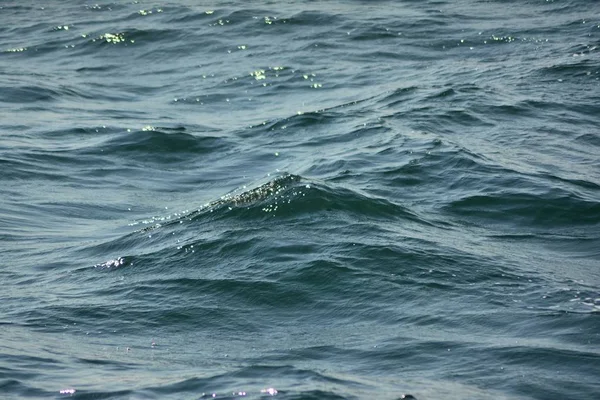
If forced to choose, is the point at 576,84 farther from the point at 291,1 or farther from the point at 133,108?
the point at 291,1

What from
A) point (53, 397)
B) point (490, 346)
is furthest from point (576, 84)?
point (53, 397)

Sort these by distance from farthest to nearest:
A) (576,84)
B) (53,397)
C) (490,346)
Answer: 1. (576,84)
2. (490,346)
3. (53,397)

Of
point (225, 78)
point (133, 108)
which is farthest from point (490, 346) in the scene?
point (225, 78)

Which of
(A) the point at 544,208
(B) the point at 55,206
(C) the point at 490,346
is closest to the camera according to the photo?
(C) the point at 490,346

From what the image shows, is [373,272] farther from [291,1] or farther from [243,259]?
[291,1]

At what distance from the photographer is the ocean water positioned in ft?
21.1

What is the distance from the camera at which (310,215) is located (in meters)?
9.26

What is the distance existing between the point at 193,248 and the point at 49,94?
7.88m

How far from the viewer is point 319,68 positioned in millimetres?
16719

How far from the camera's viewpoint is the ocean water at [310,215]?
643 cm

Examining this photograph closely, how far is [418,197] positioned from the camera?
10.1 m

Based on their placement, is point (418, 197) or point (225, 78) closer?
point (418, 197)

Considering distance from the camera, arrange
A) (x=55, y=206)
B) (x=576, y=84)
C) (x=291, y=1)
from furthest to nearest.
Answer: (x=291, y=1) < (x=576, y=84) < (x=55, y=206)

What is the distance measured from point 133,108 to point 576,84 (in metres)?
5.89
